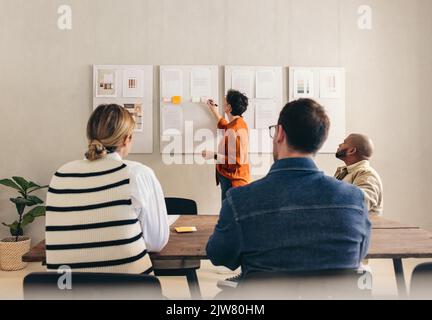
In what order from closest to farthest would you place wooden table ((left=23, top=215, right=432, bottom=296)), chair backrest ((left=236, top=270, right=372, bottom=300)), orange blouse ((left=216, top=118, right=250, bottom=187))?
1. chair backrest ((left=236, top=270, right=372, bottom=300))
2. wooden table ((left=23, top=215, right=432, bottom=296))
3. orange blouse ((left=216, top=118, right=250, bottom=187))

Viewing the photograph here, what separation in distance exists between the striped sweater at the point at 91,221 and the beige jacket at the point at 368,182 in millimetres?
1444

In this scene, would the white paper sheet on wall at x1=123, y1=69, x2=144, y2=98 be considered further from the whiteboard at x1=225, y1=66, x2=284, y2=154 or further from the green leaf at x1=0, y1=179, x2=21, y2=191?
the green leaf at x1=0, y1=179, x2=21, y2=191

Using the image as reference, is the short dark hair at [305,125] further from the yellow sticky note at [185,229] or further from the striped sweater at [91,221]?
the yellow sticky note at [185,229]

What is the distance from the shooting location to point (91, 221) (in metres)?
1.36

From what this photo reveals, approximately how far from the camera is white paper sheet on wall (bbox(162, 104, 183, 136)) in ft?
12.5

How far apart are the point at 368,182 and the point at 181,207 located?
125 cm

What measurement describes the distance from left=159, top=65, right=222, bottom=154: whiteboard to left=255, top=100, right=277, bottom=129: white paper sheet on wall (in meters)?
0.41

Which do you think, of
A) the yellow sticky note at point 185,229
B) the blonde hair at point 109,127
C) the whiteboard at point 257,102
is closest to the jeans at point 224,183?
the whiteboard at point 257,102

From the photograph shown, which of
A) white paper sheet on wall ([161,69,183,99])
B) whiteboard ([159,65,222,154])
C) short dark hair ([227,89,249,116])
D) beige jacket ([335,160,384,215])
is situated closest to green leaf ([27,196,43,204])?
whiteboard ([159,65,222,154])

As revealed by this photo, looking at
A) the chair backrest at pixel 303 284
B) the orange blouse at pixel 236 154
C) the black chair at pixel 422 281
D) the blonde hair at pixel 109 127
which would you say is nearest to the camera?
the chair backrest at pixel 303 284

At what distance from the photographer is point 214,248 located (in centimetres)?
127

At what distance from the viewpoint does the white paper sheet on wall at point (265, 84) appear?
382 cm

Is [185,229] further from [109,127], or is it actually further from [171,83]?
[171,83]

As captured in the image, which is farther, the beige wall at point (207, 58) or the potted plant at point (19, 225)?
the beige wall at point (207, 58)
